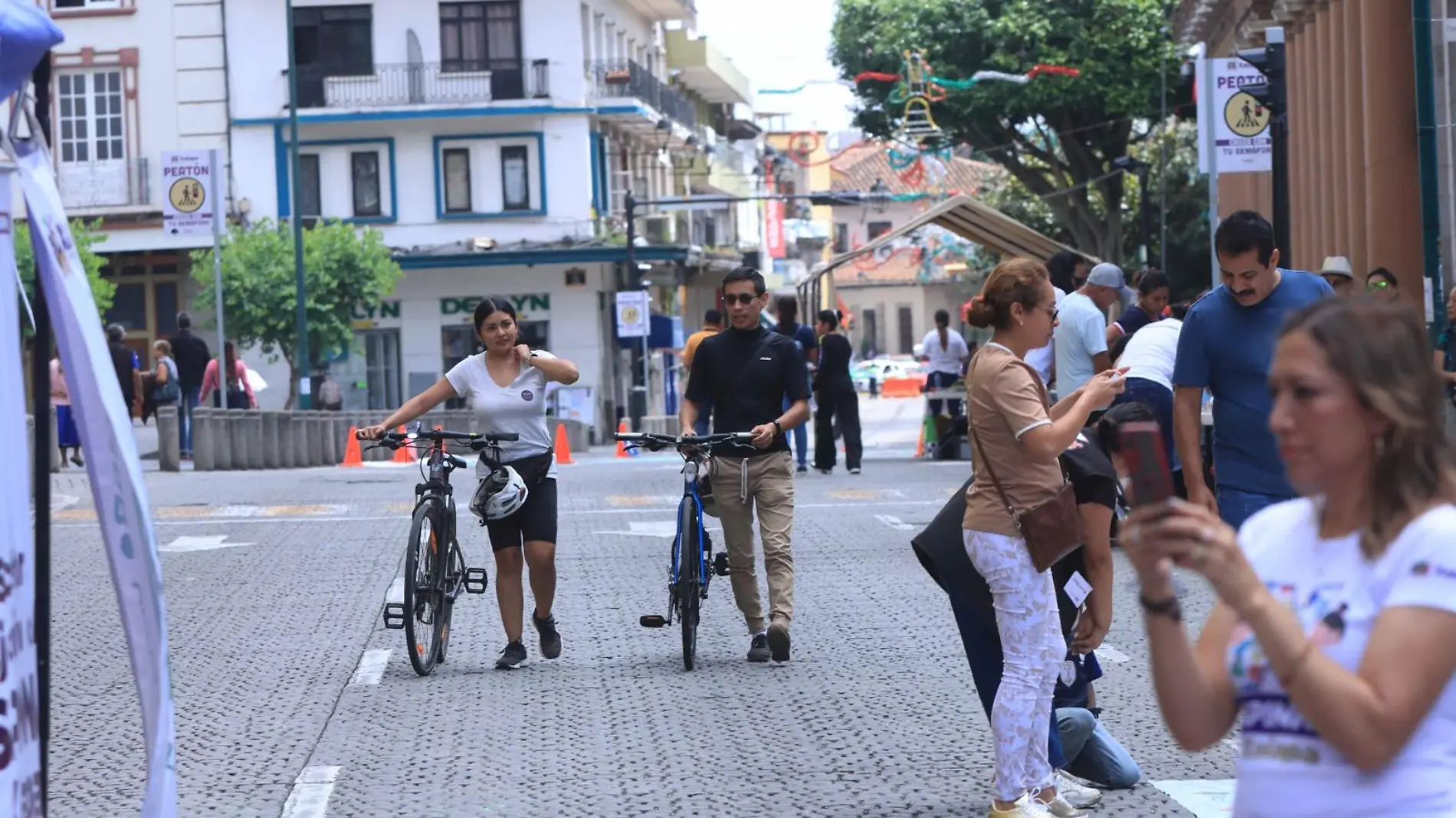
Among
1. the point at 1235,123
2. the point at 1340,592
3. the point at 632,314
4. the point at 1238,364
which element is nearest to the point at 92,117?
the point at 632,314

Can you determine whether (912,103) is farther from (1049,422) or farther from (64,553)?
(1049,422)

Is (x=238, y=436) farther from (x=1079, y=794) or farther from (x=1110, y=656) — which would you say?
(x=1079, y=794)

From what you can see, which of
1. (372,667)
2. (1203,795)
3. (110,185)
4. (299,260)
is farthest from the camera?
(110,185)

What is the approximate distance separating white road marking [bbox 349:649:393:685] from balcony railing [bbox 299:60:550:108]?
126 feet

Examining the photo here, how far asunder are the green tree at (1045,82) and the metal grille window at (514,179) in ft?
30.3

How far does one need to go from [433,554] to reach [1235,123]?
1072cm

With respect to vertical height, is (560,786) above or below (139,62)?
below

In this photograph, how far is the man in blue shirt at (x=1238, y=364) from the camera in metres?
6.76

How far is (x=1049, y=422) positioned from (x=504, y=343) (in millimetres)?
4309

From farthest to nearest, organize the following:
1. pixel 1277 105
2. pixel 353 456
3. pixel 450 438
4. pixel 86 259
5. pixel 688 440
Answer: pixel 86 259, pixel 353 456, pixel 1277 105, pixel 450 438, pixel 688 440

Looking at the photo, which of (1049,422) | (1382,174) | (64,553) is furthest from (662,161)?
(1049,422)

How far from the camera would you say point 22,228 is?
136 ft

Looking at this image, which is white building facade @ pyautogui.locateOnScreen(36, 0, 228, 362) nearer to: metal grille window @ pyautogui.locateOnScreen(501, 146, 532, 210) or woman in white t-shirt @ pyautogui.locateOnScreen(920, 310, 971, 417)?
metal grille window @ pyautogui.locateOnScreen(501, 146, 532, 210)

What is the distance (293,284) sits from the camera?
43312 mm
